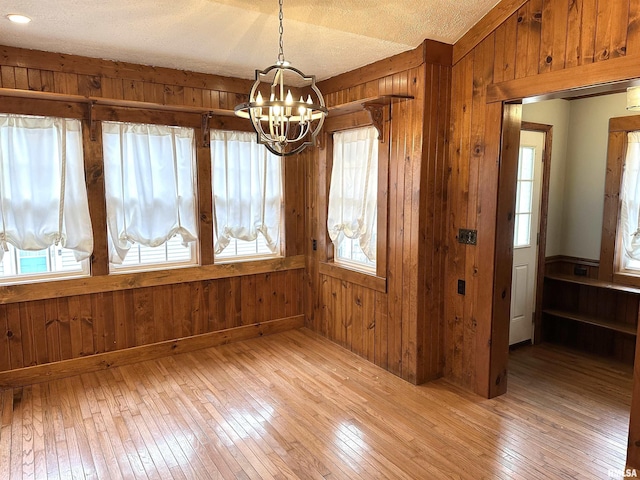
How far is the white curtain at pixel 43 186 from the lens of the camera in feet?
11.0

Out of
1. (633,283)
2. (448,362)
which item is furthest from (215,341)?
(633,283)

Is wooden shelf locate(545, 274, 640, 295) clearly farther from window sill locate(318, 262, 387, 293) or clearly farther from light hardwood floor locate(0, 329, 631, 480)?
window sill locate(318, 262, 387, 293)

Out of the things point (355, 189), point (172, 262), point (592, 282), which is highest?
point (355, 189)

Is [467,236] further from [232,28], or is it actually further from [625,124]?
[232,28]

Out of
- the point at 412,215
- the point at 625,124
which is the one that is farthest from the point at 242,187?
the point at 625,124

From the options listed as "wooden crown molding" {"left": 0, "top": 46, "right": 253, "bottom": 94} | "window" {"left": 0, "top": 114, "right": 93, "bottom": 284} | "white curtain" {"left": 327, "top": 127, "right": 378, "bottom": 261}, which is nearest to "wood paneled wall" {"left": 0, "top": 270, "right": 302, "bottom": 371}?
"window" {"left": 0, "top": 114, "right": 93, "bottom": 284}

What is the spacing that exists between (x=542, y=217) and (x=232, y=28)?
340cm

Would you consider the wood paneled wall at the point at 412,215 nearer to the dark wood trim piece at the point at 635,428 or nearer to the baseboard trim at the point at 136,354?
the baseboard trim at the point at 136,354

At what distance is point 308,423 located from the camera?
2.94 metres

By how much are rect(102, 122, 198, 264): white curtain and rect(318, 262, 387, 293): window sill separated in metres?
1.44

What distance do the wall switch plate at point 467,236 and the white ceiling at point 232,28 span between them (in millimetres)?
1455

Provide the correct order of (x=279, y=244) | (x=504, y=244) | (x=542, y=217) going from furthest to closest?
(x=279, y=244)
(x=542, y=217)
(x=504, y=244)

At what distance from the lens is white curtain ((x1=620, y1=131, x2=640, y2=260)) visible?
3.95 metres

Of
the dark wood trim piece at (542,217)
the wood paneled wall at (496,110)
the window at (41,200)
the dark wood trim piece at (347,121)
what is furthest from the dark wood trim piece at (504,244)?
the window at (41,200)
